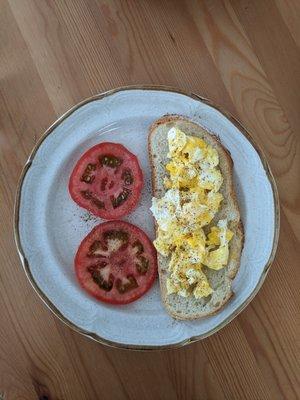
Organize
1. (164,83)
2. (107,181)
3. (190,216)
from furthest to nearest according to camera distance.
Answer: (164,83) < (107,181) < (190,216)

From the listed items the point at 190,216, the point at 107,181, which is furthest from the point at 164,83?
the point at 190,216

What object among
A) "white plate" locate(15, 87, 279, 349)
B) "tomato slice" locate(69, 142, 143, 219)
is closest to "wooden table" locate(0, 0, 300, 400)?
"white plate" locate(15, 87, 279, 349)

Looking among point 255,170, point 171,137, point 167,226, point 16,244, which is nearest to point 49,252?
point 16,244

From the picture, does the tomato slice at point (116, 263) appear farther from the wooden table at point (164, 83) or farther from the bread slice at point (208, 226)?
the wooden table at point (164, 83)

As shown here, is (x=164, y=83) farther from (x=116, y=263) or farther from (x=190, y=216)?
(x=116, y=263)

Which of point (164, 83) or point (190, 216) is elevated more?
point (164, 83)

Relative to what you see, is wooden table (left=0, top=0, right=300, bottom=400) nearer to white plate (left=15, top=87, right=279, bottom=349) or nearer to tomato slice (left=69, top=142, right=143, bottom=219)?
white plate (left=15, top=87, right=279, bottom=349)
